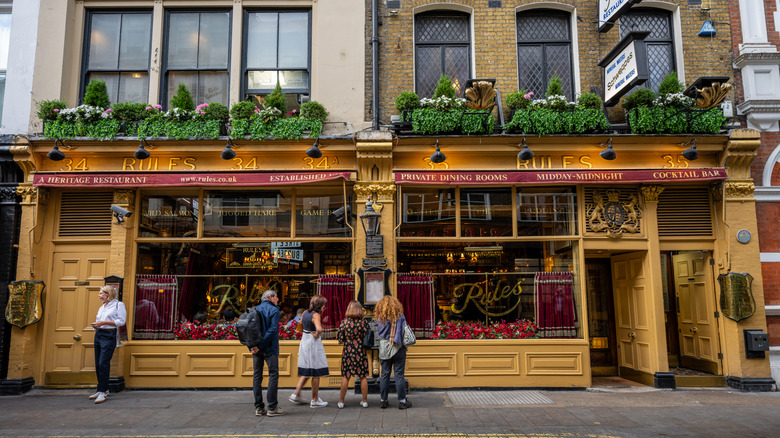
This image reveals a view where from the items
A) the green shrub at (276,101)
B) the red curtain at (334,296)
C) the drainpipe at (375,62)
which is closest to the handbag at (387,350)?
the red curtain at (334,296)

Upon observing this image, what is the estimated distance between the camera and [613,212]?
1037 centimetres

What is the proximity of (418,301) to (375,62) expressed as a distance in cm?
471

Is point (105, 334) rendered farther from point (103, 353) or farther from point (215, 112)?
point (215, 112)

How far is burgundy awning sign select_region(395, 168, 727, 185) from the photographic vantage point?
988cm

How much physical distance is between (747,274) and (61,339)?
12.9 metres

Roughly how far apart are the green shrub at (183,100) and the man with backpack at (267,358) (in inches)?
183

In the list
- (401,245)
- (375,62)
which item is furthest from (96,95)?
(401,245)

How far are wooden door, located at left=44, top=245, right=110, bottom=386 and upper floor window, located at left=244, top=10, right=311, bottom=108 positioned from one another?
4550 millimetres

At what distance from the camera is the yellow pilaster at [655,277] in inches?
393

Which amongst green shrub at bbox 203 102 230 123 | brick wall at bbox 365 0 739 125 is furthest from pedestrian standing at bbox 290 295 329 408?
brick wall at bbox 365 0 739 125

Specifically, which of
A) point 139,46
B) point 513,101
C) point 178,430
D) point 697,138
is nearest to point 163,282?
point 178,430

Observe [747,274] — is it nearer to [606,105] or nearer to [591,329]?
[591,329]

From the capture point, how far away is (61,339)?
1017 centimetres

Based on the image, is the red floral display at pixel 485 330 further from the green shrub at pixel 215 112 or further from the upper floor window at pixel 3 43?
the upper floor window at pixel 3 43
